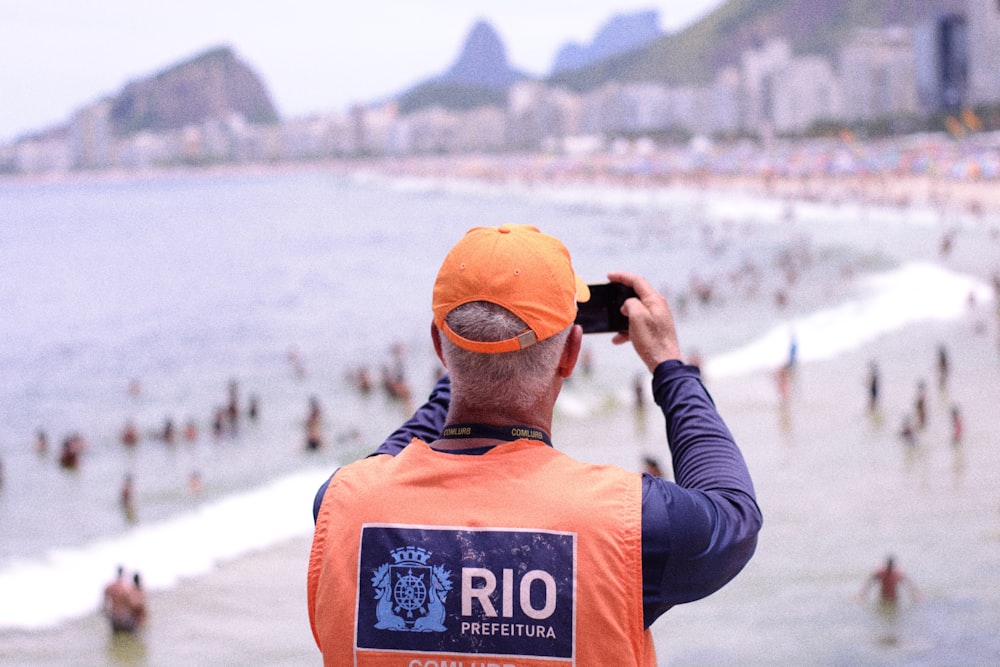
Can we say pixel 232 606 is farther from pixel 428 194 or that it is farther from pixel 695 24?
pixel 695 24

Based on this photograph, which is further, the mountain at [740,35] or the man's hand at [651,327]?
the mountain at [740,35]

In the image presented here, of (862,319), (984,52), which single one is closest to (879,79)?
(984,52)

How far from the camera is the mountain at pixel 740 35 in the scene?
149 m

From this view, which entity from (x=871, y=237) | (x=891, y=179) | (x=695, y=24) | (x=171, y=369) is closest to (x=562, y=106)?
(x=695, y=24)

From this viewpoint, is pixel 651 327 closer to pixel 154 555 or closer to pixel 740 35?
pixel 154 555

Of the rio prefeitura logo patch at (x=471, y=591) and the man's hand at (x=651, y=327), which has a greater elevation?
the man's hand at (x=651, y=327)

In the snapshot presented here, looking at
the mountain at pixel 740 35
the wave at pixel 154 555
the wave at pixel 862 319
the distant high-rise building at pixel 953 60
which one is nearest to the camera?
the wave at pixel 154 555

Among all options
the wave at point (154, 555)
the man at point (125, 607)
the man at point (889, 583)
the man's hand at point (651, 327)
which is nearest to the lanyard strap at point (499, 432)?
the man's hand at point (651, 327)

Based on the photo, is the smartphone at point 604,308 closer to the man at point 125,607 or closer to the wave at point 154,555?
the man at point 125,607

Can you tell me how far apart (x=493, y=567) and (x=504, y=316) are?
14.8 inches

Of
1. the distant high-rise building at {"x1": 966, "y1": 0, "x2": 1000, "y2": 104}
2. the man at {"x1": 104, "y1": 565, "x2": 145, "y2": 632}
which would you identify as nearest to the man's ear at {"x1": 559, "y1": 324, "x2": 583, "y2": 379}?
the man at {"x1": 104, "y1": 565, "x2": 145, "y2": 632}

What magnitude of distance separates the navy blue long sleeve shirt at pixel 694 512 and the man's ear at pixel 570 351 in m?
0.18

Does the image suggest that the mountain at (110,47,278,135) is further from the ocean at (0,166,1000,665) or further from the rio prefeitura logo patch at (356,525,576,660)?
the rio prefeitura logo patch at (356,525,576,660)

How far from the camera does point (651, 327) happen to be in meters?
1.80
